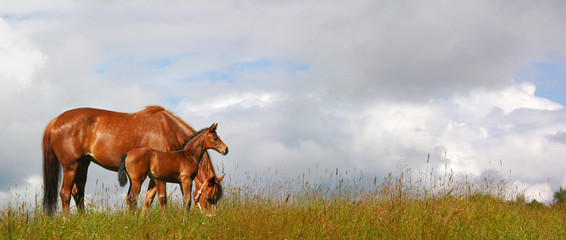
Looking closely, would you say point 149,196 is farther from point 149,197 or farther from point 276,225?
point 276,225

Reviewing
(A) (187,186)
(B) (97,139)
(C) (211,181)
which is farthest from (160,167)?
(B) (97,139)

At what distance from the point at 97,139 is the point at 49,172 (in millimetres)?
1459

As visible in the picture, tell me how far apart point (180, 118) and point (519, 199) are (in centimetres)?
1032

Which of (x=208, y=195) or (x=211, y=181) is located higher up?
(x=211, y=181)

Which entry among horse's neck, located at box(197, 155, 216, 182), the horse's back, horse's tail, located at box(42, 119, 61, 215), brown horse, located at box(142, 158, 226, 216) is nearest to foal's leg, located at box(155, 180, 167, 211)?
brown horse, located at box(142, 158, 226, 216)

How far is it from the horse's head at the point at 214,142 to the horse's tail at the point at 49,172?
371 cm

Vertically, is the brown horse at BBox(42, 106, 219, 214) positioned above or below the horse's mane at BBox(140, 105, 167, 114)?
below

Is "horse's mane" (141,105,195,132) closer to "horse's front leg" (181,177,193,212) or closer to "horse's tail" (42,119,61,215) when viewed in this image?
"horse's front leg" (181,177,193,212)

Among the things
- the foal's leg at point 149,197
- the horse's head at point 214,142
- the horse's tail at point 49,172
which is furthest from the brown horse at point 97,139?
the horse's head at point 214,142

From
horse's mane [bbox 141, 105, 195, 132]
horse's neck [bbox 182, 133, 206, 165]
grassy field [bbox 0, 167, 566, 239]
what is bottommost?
grassy field [bbox 0, 167, 566, 239]

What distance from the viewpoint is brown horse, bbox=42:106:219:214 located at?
10.1m

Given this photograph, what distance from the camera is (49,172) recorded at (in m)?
10.7

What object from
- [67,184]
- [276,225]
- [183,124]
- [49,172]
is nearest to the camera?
[276,225]

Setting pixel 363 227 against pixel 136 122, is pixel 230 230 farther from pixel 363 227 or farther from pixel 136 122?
pixel 136 122
